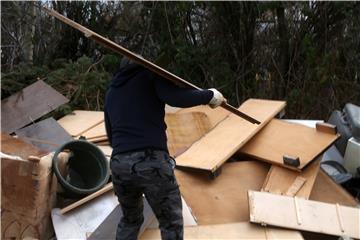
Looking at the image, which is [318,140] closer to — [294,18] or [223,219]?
[223,219]

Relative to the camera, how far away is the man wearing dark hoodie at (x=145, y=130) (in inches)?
111

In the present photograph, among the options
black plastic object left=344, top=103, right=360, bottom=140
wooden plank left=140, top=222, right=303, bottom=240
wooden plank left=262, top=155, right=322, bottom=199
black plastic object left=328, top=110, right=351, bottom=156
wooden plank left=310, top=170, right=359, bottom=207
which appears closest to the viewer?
wooden plank left=140, top=222, right=303, bottom=240

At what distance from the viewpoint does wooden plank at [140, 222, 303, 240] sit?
3.60 metres

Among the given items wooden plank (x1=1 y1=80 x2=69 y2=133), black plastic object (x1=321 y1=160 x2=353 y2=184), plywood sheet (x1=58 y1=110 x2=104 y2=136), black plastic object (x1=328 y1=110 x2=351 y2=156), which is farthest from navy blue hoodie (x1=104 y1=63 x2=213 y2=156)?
wooden plank (x1=1 y1=80 x2=69 y2=133)

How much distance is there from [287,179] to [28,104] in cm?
292

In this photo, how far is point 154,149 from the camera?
9.39 ft

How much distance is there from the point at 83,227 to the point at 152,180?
115 centimetres

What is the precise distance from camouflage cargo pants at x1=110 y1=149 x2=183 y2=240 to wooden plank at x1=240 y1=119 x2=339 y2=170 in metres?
1.60

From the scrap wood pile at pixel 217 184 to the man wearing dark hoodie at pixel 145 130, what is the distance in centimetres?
73

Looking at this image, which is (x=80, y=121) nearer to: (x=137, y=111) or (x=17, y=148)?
(x=17, y=148)

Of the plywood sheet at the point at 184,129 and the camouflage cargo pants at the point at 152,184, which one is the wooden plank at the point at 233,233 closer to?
the camouflage cargo pants at the point at 152,184

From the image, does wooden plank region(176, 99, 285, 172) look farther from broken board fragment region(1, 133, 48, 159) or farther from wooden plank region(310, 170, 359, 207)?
broken board fragment region(1, 133, 48, 159)

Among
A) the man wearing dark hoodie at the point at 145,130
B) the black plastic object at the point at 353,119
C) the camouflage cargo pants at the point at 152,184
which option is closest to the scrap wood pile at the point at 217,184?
the black plastic object at the point at 353,119

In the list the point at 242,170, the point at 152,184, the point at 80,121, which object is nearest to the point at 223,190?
the point at 242,170
